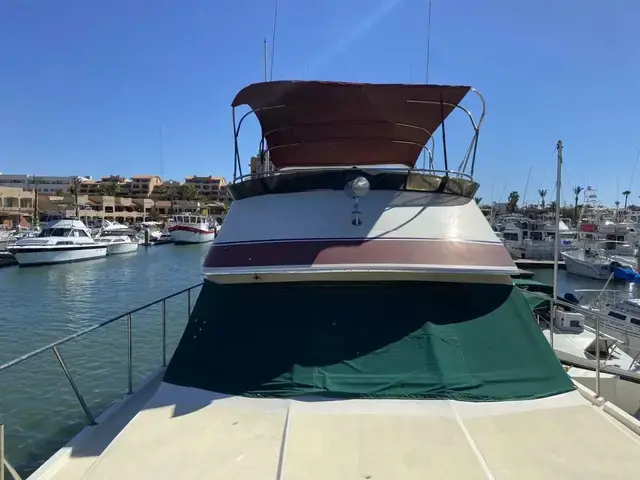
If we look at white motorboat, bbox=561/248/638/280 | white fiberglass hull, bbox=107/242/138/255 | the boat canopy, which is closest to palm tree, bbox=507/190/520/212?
white motorboat, bbox=561/248/638/280

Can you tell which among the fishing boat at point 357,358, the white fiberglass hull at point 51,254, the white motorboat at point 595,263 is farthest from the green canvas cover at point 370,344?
the white motorboat at point 595,263

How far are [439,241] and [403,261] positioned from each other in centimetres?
49

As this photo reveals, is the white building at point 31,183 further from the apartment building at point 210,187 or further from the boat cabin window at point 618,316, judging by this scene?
the boat cabin window at point 618,316

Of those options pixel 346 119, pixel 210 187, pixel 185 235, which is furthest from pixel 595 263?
pixel 210 187

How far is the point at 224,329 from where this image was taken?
4.95 m

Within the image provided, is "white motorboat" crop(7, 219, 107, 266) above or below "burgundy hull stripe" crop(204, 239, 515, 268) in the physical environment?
below

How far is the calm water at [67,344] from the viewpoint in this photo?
843 centimetres

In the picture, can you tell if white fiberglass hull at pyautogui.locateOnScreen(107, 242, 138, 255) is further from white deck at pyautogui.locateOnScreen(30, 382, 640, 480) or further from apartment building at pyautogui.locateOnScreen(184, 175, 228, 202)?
apartment building at pyautogui.locateOnScreen(184, 175, 228, 202)

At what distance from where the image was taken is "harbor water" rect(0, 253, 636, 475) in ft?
27.7

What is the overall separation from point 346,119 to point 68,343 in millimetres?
11230

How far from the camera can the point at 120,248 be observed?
57.3 meters

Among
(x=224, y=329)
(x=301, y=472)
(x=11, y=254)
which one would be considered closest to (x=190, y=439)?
(x=301, y=472)

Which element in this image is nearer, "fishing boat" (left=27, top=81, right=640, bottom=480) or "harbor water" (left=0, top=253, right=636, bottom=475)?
"fishing boat" (left=27, top=81, right=640, bottom=480)

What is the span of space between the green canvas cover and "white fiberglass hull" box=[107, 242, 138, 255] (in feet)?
180
